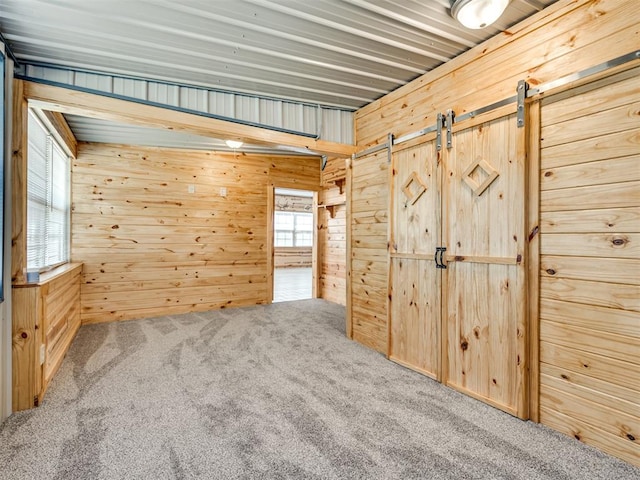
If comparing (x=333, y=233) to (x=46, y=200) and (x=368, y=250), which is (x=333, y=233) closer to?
(x=368, y=250)

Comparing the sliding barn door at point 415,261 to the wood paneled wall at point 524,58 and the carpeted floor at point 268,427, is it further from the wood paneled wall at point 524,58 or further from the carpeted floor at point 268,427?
the wood paneled wall at point 524,58

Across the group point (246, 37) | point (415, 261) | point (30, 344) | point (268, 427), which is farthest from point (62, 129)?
point (415, 261)

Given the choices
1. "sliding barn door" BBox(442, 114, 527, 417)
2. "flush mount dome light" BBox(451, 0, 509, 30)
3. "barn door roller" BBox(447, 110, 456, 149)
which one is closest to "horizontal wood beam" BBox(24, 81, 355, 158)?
"barn door roller" BBox(447, 110, 456, 149)

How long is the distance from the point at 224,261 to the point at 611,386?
4.60m

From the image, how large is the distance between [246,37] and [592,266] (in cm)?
255

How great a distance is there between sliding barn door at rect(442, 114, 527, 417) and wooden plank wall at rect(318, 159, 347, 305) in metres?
3.11

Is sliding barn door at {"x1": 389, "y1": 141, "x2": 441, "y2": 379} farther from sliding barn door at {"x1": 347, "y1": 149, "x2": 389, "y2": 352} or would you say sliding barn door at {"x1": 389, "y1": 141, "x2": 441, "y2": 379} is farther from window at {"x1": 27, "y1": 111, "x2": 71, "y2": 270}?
window at {"x1": 27, "y1": 111, "x2": 71, "y2": 270}

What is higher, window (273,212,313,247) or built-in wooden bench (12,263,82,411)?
window (273,212,313,247)

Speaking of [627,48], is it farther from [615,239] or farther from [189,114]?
[189,114]

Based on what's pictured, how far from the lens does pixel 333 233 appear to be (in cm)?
596

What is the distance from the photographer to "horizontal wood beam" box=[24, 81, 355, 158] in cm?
235

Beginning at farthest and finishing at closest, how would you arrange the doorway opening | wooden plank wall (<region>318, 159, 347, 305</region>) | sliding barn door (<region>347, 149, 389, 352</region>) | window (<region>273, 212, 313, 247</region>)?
window (<region>273, 212, 313, 247</region>) → the doorway opening → wooden plank wall (<region>318, 159, 347, 305</region>) → sliding barn door (<region>347, 149, 389, 352</region>)

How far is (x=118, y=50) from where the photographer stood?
231 cm

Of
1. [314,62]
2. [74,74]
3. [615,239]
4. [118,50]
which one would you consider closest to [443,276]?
[615,239]
